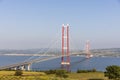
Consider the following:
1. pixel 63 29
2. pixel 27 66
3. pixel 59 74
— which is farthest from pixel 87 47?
pixel 59 74

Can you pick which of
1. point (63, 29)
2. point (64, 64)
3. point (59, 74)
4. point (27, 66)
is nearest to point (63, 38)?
point (63, 29)

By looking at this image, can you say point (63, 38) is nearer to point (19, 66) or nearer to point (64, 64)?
point (64, 64)

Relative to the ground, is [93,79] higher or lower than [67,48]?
lower

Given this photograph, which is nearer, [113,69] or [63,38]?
[113,69]

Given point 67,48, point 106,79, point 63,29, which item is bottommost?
point 106,79

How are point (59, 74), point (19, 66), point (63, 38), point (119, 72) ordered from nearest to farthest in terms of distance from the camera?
point (119, 72)
point (59, 74)
point (19, 66)
point (63, 38)

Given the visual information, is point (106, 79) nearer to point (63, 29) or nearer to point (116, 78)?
point (116, 78)

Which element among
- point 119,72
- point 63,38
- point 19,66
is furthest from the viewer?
point 63,38

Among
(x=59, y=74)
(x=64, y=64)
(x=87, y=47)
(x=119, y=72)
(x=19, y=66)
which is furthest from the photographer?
(x=87, y=47)

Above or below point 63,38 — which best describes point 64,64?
below
